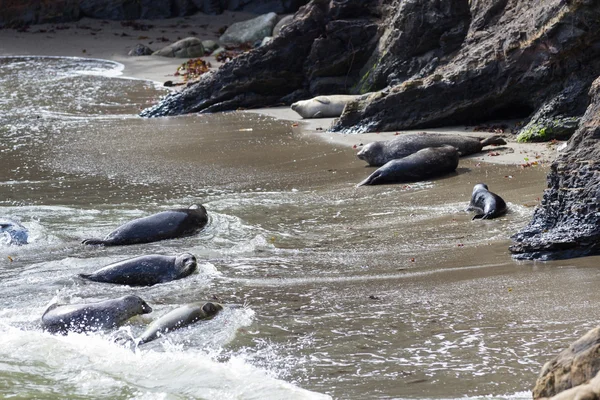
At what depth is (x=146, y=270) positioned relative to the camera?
597cm

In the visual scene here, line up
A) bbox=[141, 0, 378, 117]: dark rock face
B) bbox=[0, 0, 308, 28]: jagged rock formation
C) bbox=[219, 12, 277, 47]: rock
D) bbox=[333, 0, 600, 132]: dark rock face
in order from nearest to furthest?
bbox=[333, 0, 600, 132]: dark rock face
bbox=[141, 0, 378, 117]: dark rock face
bbox=[219, 12, 277, 47]: rock
bbox=[0, 0, 308, 28]: jagged rock formation

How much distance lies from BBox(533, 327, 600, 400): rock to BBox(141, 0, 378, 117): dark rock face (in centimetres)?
1131

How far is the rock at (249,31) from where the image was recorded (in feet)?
76.7

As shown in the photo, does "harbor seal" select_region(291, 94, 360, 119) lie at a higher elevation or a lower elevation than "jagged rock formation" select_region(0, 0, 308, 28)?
lower

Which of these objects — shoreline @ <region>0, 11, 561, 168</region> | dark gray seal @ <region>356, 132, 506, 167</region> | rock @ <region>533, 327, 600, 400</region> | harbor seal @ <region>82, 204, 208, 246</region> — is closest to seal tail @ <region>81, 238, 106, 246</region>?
harbor seal @ <region>82, 204, 208, 246</region>

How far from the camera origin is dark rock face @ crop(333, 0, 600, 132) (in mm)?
10000

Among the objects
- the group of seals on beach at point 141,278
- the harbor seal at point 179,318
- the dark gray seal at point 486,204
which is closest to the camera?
the harbor seal at point 179,318

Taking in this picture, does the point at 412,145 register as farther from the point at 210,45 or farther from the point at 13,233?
the point at 210,45

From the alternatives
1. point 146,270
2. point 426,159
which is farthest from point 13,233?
point 426,159

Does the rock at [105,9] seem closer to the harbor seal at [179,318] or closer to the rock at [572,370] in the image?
the harbor seal at [179,318]

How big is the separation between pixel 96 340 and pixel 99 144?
22.6 feet

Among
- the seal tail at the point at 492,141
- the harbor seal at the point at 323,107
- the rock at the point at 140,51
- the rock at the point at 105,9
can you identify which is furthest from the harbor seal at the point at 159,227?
the rock at the point at 105,9

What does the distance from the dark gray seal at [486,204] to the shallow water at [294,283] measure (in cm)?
12

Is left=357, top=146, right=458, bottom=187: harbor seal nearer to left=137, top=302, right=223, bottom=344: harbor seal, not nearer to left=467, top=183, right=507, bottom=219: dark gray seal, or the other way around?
left=467, top=183, right=507, bottom=219: dark gray seal
